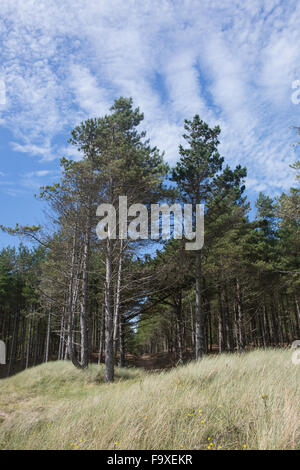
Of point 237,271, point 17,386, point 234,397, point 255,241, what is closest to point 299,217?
point 237,271

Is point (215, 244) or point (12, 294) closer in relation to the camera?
point (215, 244)

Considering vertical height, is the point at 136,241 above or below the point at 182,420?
above

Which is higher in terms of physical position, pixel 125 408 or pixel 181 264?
pixel 181 264

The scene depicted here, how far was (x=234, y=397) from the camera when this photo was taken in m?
5.15

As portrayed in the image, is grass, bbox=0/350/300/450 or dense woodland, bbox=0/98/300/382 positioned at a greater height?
dense woodland, bbox=0/98/300/382

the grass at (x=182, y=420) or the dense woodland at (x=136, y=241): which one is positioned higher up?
the dense woodland at (x=136, y=241)

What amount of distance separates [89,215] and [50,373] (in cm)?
768

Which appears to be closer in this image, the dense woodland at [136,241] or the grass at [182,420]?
the grass at [182,420]

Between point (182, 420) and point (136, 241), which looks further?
point (136, 241)

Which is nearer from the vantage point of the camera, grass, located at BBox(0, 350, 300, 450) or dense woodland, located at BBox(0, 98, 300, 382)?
grass, located at BBox(0, 350, 300, 450)
